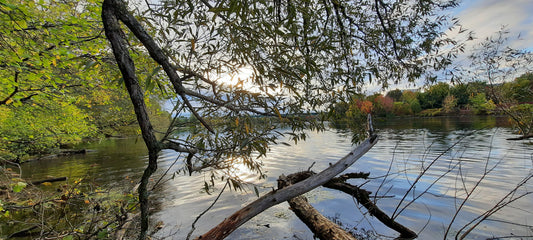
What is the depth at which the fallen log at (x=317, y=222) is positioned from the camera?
14.0 feet

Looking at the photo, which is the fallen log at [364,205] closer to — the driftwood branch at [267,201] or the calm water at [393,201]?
the calm water at [393,201]

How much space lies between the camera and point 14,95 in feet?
17.6

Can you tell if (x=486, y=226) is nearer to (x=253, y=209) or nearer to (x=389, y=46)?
(x=389, y=46)

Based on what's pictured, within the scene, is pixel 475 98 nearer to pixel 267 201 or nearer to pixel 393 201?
pixel 393 201

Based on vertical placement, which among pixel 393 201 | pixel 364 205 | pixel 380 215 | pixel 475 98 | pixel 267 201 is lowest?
pixel 393 201

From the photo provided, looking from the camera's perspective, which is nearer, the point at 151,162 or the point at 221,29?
the point at 151,162

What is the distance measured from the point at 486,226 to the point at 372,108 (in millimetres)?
3959

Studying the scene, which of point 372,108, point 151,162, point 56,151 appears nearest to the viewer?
point 151,162

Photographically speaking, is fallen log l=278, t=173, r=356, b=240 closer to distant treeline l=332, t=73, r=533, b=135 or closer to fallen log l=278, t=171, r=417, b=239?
fallen log l=278, t=171, r=417, b=239

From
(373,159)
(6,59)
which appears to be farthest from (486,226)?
(6,59)

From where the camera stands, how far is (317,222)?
188 inches

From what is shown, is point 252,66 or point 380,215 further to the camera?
point 380,215

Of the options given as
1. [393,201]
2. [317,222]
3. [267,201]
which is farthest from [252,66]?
[393,201]

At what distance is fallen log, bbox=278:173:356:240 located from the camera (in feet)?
14.0
